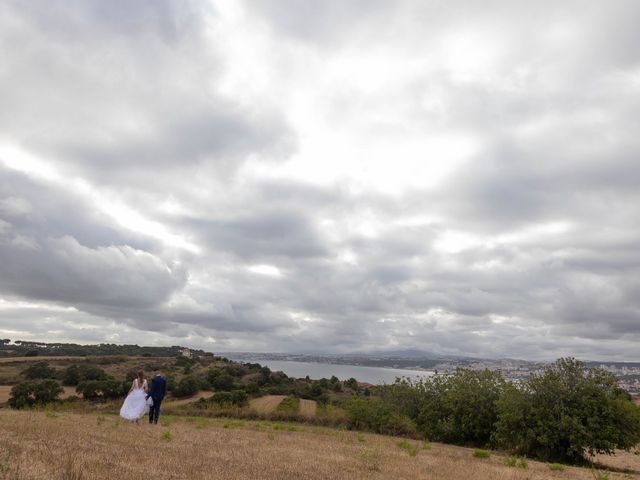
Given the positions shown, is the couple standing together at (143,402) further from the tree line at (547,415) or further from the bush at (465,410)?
the bush at (465,410)

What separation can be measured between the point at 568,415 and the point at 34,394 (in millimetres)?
47769

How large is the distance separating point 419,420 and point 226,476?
95.1 ft

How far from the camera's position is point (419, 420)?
35.2 m

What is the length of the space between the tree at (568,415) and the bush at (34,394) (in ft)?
137

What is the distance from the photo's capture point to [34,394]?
47156 mm

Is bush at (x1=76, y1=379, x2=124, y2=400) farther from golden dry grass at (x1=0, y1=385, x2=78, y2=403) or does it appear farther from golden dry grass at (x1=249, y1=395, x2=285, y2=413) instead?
golden dry grass at (x1=249, y1=395, x2=285, y2=413)

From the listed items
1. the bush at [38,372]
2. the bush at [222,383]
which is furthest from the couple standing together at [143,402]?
the bush at [38,372]

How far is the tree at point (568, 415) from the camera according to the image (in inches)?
1003

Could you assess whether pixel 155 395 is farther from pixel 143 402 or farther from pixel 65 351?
pixel 65 351

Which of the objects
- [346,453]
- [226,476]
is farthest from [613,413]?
[226,476]

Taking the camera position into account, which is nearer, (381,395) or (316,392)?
(381,395)

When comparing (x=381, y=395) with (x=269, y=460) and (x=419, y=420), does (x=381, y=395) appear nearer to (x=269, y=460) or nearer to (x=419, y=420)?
(x=419, y=420)

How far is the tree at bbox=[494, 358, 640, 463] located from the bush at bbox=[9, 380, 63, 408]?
41821mm

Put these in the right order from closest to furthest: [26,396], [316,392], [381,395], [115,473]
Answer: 1. [115,473]
2. [381,395]
3. [26,396]
4. [316,392]
